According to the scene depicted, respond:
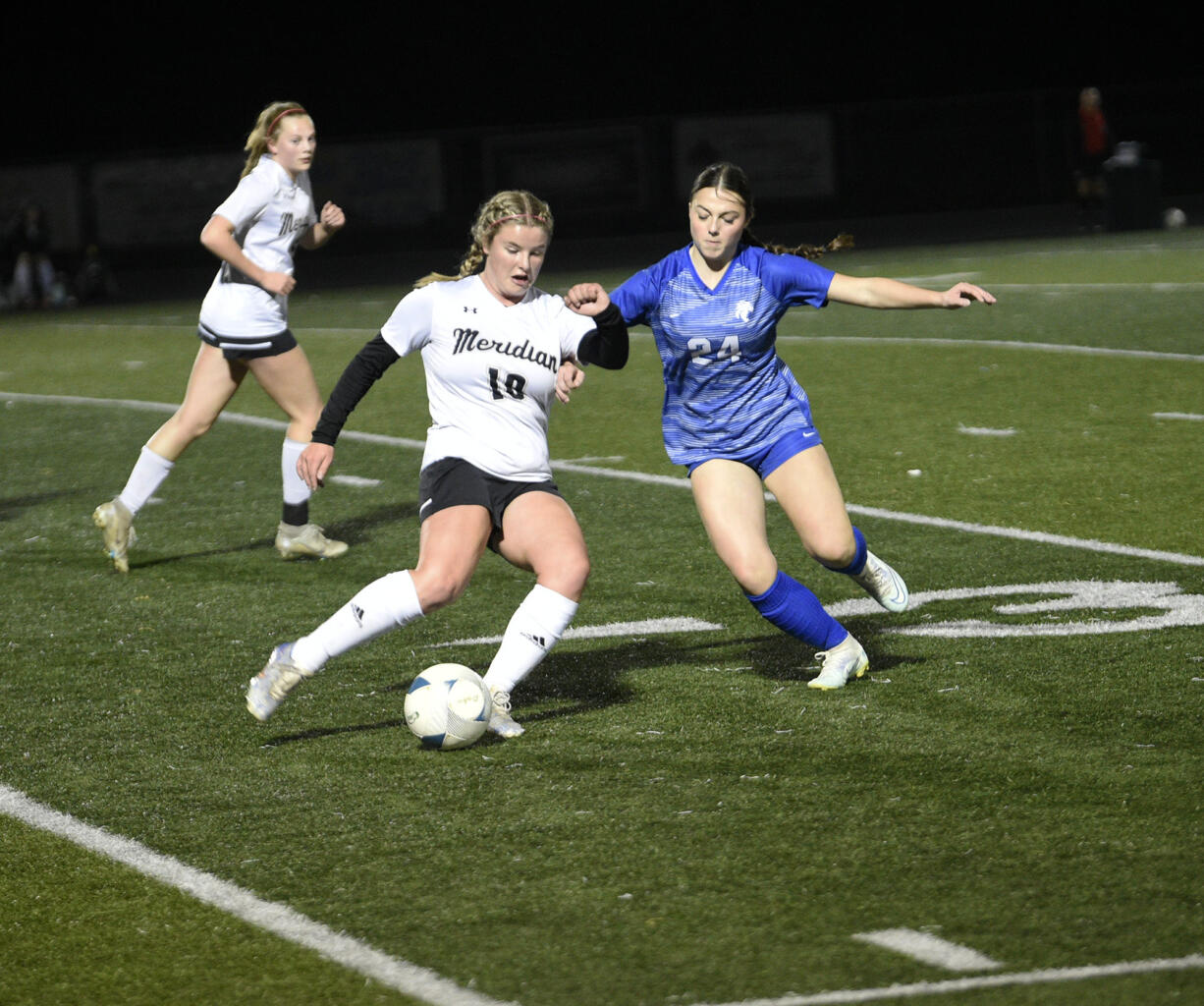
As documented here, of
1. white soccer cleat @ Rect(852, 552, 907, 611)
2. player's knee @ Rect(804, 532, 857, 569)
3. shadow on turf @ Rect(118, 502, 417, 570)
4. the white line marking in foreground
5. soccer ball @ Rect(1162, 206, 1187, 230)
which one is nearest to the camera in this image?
player's knee @ Rect(804, 532, 857, 569)

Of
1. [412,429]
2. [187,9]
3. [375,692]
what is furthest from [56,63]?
[375,692]

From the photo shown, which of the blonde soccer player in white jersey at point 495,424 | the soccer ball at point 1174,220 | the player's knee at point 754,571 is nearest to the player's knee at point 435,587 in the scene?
the blonde soccer player in white jersey at point 495,424

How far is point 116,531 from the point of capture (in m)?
8.41

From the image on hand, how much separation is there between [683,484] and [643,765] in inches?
199

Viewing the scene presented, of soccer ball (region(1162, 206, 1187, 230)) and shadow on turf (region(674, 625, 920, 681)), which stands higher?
shadow on turf (region(674, 625, 920, 681))

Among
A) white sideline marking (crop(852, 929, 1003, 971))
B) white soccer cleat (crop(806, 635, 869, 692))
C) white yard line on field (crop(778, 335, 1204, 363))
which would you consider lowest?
white yard line on field (crop(778, 335, 1204, 363))

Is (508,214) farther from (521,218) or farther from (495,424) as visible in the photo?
(495,424)

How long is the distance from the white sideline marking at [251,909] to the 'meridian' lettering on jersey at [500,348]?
5.87 ft

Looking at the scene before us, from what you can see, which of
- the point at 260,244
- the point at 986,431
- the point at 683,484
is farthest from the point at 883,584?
the point at 986,431

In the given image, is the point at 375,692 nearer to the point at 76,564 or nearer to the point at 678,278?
the point at 678,278

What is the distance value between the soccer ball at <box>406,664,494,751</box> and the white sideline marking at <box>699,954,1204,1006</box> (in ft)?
6.32

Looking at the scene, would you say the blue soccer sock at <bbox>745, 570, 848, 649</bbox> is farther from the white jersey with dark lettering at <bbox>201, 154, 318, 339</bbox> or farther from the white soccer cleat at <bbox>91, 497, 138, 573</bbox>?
the white soccer cleat at <bbox>91, 497, 138, 573</bbox>

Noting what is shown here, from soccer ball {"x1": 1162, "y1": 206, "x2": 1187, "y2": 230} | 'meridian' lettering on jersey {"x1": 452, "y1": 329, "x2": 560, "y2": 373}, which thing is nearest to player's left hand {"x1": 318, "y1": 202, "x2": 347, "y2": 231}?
'meridian' lettering on jersey {"x1": 452, "y1": 329, "x2": 560, "y2": 373}

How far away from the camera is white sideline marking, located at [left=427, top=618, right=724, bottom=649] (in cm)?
677
